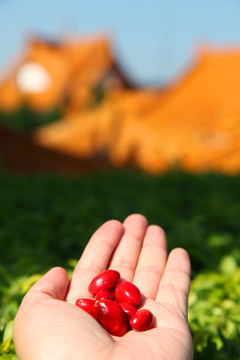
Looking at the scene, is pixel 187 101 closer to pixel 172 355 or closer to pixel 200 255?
pixel 200 255

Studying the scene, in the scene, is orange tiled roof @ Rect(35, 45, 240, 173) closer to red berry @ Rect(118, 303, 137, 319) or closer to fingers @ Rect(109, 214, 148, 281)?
fingers @ Rect(109, 214, 148, 281)

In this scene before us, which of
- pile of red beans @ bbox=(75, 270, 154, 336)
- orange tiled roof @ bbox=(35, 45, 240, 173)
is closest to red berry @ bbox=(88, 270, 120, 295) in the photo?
pile of red beans @ bbox=(75, 270, 154, 336)

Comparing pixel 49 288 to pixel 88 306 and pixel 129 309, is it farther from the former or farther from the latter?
pixel 129 309

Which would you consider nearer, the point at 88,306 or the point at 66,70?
the point at 88,306

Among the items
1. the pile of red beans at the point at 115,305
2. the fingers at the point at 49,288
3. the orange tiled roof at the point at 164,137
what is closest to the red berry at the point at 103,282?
the pile of red beans at the point at 115,305

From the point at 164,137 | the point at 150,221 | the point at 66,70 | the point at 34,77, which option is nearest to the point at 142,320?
the point at 150,221
